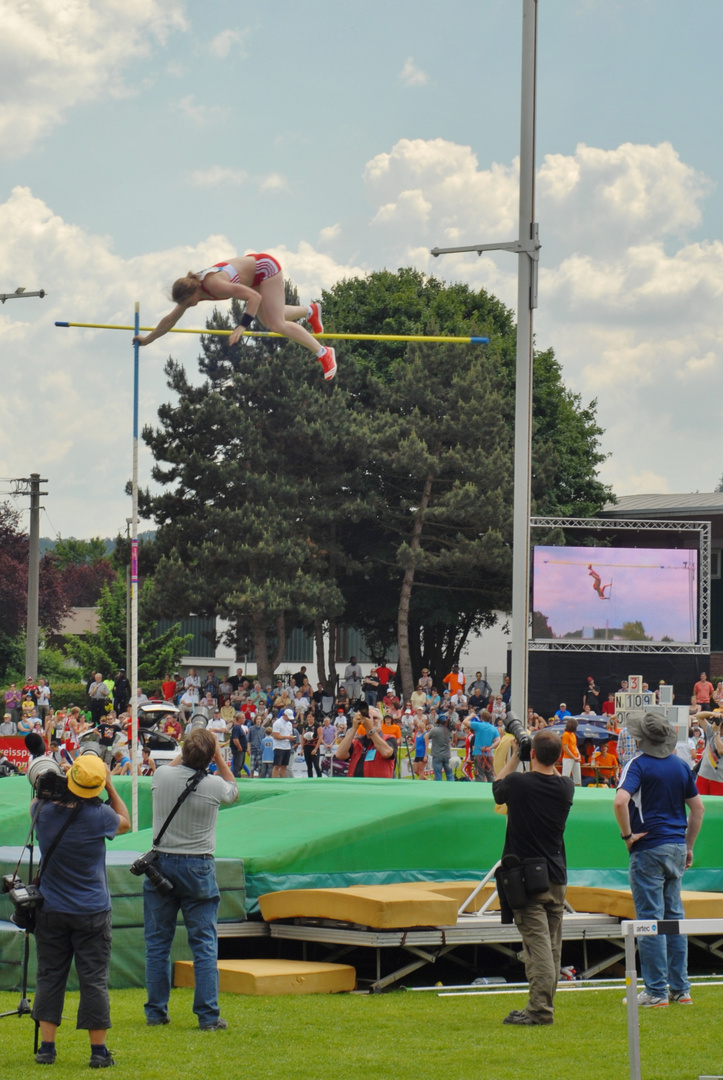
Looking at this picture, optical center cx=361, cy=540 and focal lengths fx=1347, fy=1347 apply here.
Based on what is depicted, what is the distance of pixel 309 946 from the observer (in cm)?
908

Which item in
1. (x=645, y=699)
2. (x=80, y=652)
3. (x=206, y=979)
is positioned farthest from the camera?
(x=80, y=652)

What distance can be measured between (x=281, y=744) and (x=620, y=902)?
13247 mm

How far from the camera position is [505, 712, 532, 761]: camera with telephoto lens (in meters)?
7.06

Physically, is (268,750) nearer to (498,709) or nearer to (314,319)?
(498,709)

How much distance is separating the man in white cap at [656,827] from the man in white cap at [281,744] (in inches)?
582

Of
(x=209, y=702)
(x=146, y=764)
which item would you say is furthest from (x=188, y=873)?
(x=209, y=702)

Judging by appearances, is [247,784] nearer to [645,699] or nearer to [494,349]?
[645,699]

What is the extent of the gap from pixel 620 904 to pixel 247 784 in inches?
159

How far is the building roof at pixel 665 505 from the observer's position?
131 ft

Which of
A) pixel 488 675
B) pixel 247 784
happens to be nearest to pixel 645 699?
pixel 247 784

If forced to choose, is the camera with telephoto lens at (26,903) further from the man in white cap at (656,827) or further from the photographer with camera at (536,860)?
the man in white cap at (656,827)

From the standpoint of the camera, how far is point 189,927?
6.70 m

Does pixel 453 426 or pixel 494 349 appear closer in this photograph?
pixel 453 426

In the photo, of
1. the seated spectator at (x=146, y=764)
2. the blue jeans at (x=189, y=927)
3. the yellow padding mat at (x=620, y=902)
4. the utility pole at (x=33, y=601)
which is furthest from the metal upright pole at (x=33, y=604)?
the blue jeans at (x=189, y=927)
